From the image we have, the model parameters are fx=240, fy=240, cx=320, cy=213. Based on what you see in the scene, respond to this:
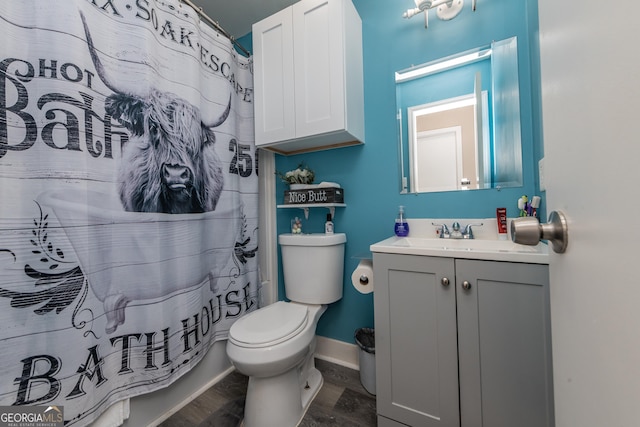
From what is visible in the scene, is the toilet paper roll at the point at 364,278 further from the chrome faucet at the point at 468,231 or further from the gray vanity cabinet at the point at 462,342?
the chrome faucet at the point at 468,231

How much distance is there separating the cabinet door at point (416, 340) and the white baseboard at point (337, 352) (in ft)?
1.64

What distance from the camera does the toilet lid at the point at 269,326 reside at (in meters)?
1.01

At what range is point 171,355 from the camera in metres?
1.13

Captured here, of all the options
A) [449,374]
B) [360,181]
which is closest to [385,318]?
[449,374]

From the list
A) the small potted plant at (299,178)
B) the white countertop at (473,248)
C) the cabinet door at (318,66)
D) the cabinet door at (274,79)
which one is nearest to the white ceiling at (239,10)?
the cabinet door at (274,79)

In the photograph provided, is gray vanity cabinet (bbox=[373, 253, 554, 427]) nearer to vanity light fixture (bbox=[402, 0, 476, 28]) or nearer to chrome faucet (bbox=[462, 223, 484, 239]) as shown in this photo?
chrome faucet (bbox=[462, 223, 484, 239])

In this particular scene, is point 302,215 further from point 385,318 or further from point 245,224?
point 385,318

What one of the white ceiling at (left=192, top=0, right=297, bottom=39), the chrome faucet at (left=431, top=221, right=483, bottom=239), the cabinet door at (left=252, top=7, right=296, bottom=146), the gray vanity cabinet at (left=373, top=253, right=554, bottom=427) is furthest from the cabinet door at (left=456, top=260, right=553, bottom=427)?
the white ceiling at (left=192, top=0, right=297, bottom=39)

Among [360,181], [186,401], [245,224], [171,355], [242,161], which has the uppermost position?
[242,161]

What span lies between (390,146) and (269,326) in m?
1.17

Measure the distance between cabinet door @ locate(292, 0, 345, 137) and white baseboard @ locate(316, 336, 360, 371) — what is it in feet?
4.39

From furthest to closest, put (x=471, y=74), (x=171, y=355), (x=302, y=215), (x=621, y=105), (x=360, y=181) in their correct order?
(x=302, y=215) → (x=360, y=181) → (x=471, y=74) → (x=171, y=355) → (x=621, y=105)

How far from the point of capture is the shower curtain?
78 cm

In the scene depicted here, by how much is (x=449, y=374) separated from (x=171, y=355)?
121 centimetres
